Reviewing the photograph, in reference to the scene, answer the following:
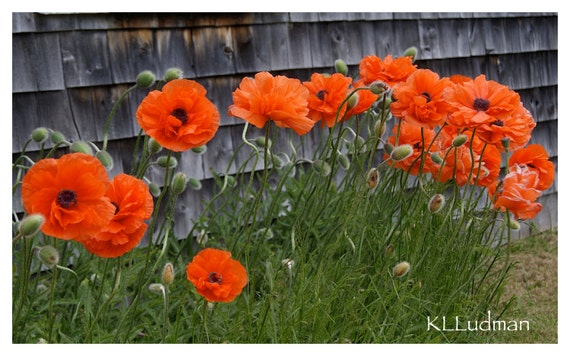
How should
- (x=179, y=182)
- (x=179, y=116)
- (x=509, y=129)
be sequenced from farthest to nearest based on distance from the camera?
(x=509, y=129)
(x=179, y=182)
(x=179, y=116)

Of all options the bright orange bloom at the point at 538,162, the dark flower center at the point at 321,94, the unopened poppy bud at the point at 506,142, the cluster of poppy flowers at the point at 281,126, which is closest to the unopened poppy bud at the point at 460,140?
the cluster of poppy flowers at the point at 281,126

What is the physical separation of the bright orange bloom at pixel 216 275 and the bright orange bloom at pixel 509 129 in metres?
0.85

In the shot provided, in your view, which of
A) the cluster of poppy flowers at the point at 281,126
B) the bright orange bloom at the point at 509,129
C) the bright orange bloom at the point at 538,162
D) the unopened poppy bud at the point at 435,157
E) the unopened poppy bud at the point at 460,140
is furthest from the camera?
the unopened poppy bud at the point at 435,157

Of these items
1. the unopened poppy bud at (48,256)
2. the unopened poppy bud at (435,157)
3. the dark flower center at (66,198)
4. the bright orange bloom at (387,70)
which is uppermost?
the bright orange bloom at (387,70)

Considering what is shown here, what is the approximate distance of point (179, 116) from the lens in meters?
1.87

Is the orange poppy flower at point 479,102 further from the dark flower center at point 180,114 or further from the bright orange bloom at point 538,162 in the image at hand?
the dark flower center at point 180,114

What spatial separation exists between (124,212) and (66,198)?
0.14 meters

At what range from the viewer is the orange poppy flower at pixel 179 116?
185cm

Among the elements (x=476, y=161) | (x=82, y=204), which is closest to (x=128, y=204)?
(x=82, y=204)

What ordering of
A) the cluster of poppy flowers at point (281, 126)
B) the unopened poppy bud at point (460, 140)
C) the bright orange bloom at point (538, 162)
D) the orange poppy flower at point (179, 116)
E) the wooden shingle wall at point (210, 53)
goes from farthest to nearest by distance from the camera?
the wooden shingle wall at point (210, 53) → the bright orange bloom at point (538, 162) → the unopened poppy bud at point (460, 140) → the orange poppy flower at point (179, 116) → the cluster of poppy flowers at point (281, 126)

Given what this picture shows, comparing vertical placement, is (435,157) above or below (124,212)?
above

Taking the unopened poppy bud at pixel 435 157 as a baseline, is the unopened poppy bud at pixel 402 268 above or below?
below

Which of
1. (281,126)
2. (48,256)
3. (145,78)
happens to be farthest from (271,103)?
(48,256)

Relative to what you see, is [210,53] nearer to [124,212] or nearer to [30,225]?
[124,212]
